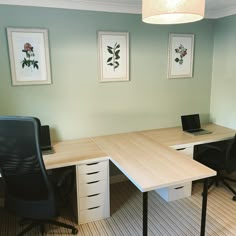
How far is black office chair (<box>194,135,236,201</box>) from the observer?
8.78ft

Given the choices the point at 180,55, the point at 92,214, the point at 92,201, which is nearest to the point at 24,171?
the point at 92,201

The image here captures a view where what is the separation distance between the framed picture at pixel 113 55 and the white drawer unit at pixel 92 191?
3.70 ft

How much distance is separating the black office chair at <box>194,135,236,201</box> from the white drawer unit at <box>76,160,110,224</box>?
131cm

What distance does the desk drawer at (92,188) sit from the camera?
7.59ft

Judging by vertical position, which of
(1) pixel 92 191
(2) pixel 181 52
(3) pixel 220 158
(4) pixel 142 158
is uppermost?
(2) pixel 181 52

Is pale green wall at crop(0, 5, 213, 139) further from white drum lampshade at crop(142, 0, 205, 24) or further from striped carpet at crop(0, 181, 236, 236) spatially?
white drum lampshade at crop(142, 0, 205, 24)

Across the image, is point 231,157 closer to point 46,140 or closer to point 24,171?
point 46,140

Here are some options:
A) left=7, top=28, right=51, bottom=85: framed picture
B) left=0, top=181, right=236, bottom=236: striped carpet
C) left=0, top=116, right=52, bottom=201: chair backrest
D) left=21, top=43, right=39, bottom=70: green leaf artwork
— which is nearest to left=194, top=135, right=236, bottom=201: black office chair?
left=0, top=181, right=236, bottom=236: striped carpet

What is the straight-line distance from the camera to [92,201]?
2375mm

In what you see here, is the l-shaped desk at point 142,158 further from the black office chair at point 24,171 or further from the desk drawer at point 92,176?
the black office chair at point 24,171

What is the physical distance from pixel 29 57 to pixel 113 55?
3.21 feet

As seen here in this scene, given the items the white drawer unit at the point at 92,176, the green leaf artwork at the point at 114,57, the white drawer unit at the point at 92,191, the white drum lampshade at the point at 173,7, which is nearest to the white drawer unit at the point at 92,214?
the white drawer unit at the point at 92,191

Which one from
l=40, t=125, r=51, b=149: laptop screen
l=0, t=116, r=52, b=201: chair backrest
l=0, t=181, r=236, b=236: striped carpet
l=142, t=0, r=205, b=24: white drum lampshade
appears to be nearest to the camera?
l=142, t=0, r=205, b=24: white drum lampshade

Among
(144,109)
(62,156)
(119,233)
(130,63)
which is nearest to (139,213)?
(119,233)
